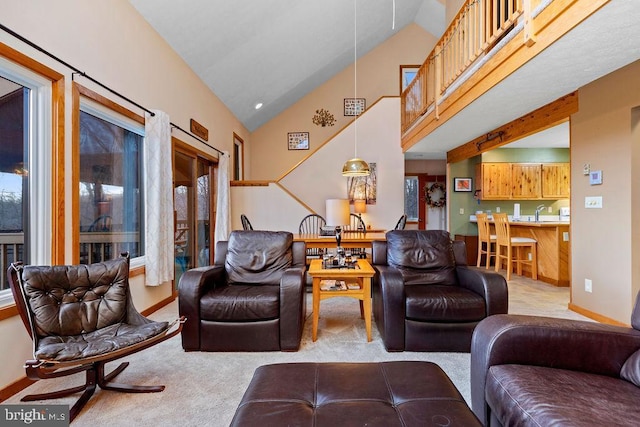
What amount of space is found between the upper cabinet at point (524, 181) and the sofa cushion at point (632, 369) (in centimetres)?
581

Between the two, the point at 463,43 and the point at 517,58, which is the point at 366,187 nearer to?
the point at 463,43

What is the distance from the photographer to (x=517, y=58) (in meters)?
2.57

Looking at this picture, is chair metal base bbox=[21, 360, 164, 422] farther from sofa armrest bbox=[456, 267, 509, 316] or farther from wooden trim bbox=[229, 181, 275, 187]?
wooden trim bbox=[229, 181, 275, 187]

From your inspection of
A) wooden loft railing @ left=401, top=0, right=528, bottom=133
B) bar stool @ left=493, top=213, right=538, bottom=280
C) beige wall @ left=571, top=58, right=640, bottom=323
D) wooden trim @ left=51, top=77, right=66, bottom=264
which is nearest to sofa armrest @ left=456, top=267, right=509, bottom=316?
beige wall @ left=571, top=58, right=640, bottom=323

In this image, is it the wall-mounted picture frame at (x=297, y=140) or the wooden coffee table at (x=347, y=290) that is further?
the wall-mounted picture frame at (x=297, y=140)

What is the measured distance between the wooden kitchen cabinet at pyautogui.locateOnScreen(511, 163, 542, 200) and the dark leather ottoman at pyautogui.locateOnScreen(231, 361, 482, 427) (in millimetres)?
6370

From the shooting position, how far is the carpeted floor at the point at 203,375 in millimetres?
1718

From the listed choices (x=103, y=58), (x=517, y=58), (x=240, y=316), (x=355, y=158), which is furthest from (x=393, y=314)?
(x=355, y=158)

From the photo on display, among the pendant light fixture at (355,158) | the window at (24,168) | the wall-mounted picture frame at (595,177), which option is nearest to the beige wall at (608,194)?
the wall-mounted picture frame at (595,177)

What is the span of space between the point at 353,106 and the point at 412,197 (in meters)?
2.79

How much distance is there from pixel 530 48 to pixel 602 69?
791 millimetres

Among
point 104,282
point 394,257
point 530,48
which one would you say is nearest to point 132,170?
point 104,282

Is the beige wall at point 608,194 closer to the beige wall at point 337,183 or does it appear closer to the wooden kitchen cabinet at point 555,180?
the beige wall at point 337,183

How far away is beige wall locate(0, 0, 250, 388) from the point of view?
78.0 inches
